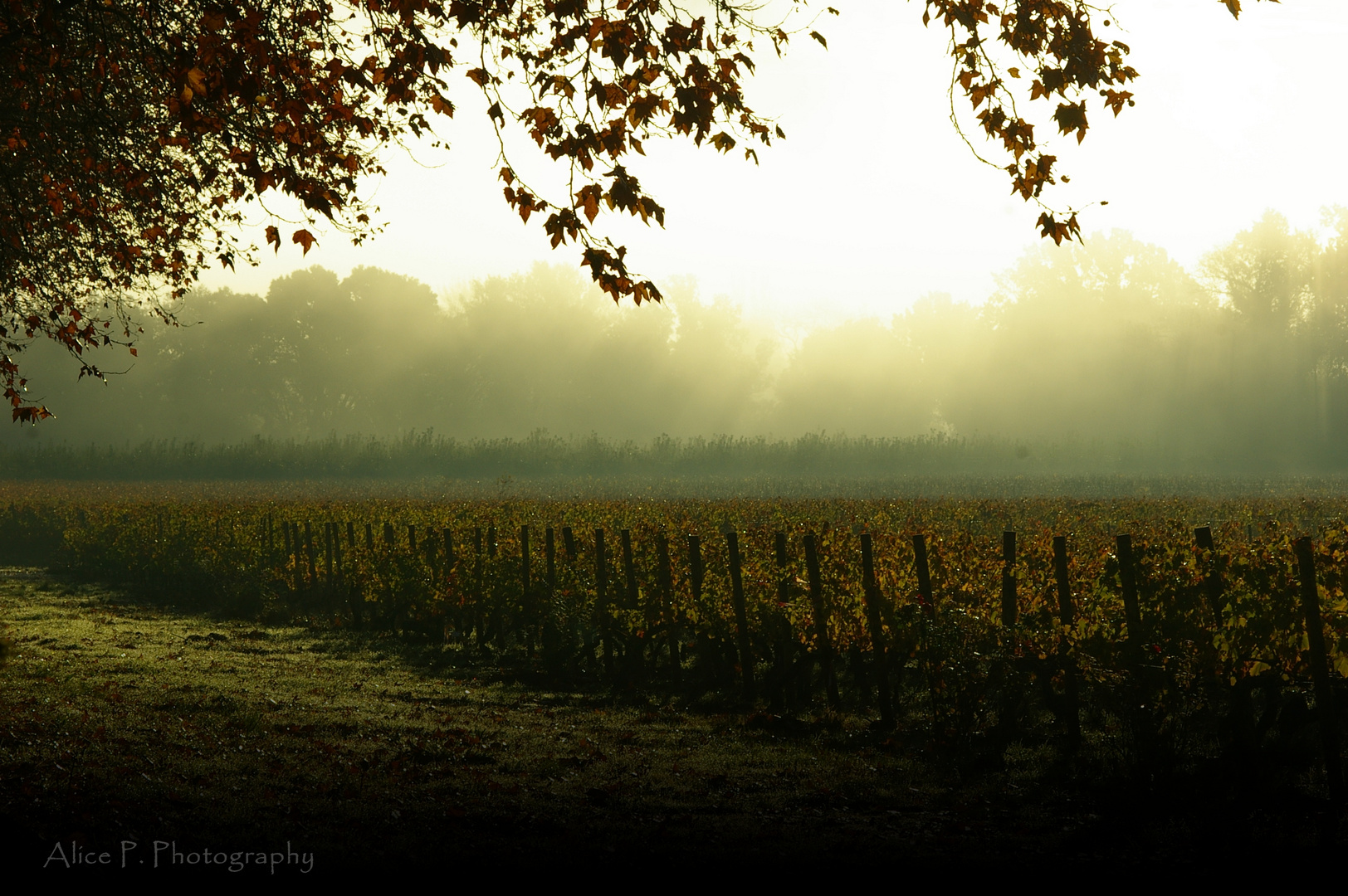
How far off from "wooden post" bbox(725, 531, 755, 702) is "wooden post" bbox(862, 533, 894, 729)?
161 cm

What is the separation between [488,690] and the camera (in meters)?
A: 11.7

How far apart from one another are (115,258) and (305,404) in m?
87.3

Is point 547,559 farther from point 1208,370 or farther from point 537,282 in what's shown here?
point 537,282

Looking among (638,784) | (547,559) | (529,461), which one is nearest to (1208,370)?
(529,461)

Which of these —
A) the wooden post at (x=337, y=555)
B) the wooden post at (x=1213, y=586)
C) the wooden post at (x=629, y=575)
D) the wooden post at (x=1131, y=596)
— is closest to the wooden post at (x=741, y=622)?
the wooden post at (x=629, y=575)

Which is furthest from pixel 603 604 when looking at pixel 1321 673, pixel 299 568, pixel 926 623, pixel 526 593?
pixel 299 568

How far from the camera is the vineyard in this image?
24.5 feet

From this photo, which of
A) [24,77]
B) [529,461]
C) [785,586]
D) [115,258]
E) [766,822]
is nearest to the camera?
[766,822]

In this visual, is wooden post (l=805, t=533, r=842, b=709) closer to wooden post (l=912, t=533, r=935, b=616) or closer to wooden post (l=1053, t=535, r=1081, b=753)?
wooden post (l=912, t=533, r=935, b=616)

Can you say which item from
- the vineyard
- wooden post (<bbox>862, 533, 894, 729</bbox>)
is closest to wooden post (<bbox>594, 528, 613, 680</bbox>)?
the vineyard

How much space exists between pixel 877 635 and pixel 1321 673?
12.3 ft

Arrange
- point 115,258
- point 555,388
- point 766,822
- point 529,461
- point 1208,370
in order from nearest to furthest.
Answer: point 766,822 < point 115,258 < point 529,461 < point 1208,370 < point 555,388

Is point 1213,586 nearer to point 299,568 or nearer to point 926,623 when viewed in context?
point 926,623

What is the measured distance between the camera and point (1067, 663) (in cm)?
825
